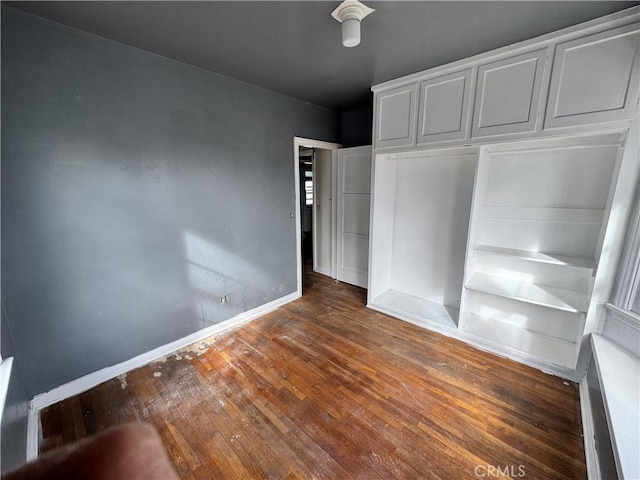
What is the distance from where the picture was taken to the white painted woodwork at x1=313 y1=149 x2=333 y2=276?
3914mm

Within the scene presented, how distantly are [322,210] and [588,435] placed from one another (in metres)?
3.43

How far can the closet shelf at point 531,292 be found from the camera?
6.57ft

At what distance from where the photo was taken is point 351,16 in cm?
145

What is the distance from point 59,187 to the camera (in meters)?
1.69

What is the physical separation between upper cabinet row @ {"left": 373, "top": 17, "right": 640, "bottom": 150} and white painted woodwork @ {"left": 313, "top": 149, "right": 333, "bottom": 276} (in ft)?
4.75

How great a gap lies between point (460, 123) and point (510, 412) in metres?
2.14

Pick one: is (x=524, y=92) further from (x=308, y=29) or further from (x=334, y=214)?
(x=334, y=214)

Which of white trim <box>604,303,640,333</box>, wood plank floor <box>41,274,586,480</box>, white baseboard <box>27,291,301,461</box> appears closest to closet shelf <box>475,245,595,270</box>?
white trim <box>604,303,640,333</box>

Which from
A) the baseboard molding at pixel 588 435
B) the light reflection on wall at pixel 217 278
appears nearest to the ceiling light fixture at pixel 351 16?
the light reflection on wall at pixel 217 278

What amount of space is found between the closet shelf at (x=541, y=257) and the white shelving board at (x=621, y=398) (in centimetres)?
50

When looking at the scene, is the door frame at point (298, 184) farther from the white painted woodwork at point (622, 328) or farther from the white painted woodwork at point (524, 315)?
the white painted woodwork at point (622, 328)

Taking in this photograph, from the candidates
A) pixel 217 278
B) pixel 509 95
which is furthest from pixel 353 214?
pixel 509 95

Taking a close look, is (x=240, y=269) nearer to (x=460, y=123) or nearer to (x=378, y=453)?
(x=378, y=453)

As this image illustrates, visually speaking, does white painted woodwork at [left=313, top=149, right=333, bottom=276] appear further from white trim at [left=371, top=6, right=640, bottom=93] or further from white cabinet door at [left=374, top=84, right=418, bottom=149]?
white trim at [left=371, top=6, right=640, bottom=93]
